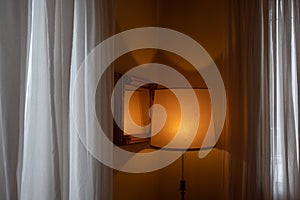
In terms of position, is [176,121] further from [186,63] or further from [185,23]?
[185,23]

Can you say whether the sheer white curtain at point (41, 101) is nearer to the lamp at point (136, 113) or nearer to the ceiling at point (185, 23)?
the lamp at point (136, 113)

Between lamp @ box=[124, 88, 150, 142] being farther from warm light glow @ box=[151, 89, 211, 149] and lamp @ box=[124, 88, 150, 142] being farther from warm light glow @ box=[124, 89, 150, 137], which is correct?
warm light glow @ box=[151, 89, 211, 149]

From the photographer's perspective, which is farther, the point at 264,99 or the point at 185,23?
the point at 185,23

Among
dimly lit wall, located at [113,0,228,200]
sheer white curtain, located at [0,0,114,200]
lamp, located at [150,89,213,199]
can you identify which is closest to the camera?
sheer white curtain, located at [0,0,114,200]

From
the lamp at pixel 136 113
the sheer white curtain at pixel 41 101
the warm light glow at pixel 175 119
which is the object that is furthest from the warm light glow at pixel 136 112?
the sheer white curtain at pixel 41 101

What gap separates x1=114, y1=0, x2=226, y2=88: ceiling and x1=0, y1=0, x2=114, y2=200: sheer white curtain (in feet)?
2.83

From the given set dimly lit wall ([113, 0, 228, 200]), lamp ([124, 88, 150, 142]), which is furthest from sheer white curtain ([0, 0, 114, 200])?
dimly lit wall ([113, 0, 228, 200])

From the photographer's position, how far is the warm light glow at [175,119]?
5.99 ft

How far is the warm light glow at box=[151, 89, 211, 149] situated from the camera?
71.9 inches

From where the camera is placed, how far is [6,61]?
3.06 feet

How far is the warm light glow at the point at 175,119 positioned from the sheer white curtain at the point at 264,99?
0.86ft

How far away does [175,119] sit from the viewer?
6.04ft

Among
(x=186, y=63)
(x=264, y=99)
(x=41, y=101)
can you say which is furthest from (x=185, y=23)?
(x=41, y=101)

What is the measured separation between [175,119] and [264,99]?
59 centimetres
